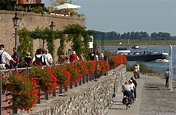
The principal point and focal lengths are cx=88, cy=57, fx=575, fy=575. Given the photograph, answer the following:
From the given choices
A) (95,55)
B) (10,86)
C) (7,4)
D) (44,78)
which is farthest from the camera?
(7,4)

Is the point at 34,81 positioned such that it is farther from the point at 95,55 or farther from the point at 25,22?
the point at 25,22

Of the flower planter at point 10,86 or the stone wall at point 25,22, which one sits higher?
the stone wall at point 25,22

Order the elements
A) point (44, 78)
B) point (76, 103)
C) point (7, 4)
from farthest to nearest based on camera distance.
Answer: point (7, 4) < point (76, 103) < point (44, 78)

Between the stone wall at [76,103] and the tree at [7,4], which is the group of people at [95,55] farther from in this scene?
the tree at [7,4]

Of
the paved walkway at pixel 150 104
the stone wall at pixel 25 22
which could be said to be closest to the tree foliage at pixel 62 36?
the stone wall at pixel 25 22

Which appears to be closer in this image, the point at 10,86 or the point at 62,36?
the point at 10,86

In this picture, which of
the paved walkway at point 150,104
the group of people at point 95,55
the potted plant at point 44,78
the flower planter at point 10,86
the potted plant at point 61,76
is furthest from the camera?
Result: the group of people at point 95,55

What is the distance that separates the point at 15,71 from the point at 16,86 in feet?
3.12

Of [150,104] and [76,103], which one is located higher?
[76,103]

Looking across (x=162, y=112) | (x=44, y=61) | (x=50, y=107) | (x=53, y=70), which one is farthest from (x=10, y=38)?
(x=50, y=107)

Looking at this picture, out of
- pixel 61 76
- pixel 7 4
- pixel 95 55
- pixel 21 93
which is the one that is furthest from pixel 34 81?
pixel 7 4

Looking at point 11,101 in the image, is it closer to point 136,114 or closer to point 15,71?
point 15,71

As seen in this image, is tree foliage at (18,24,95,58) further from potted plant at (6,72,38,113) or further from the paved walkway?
potted plant at (6,72,38,113)

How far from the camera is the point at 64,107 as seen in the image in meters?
13.8
